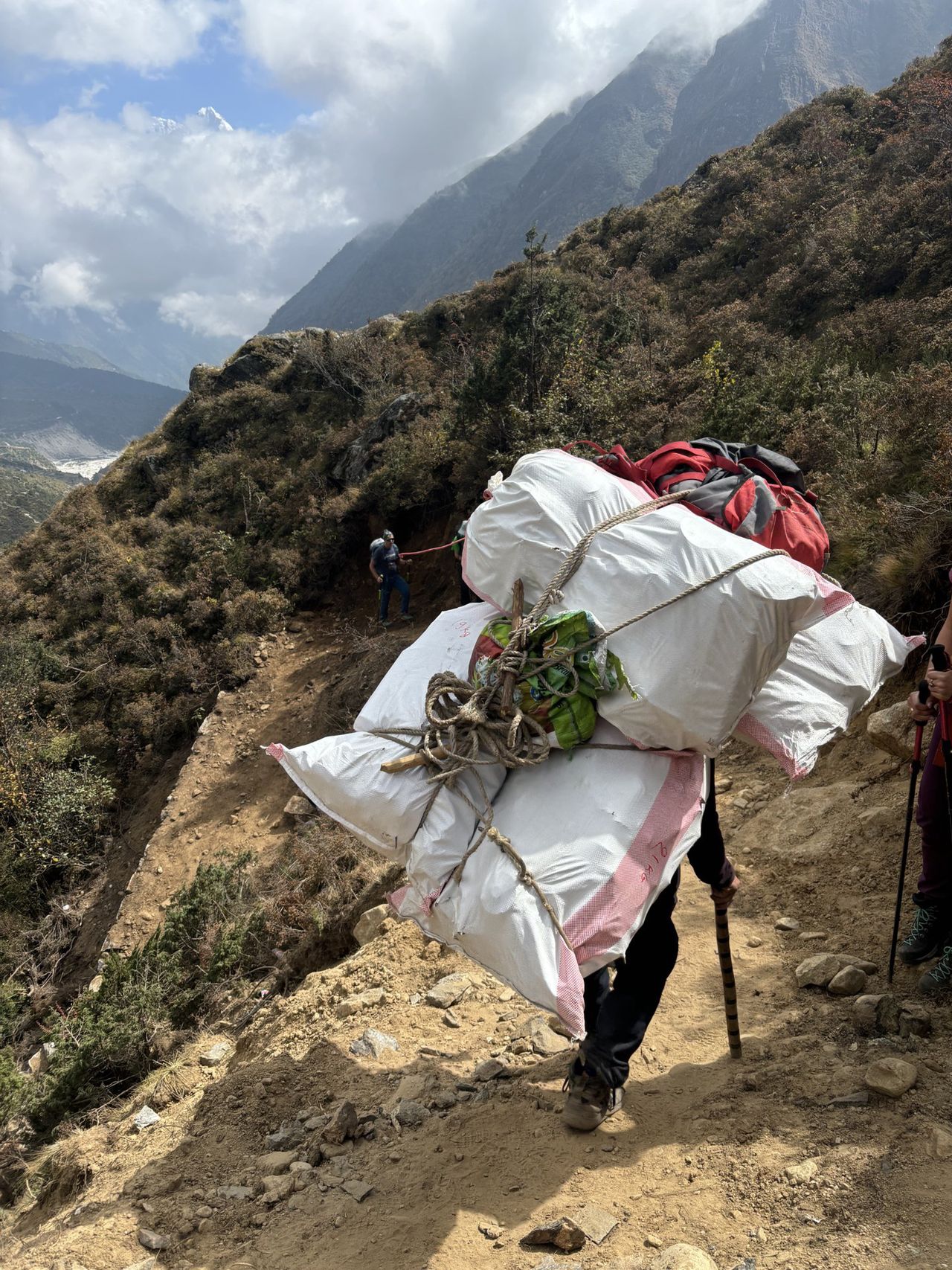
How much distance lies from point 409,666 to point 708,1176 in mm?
1890

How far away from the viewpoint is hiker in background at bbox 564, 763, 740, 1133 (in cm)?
242

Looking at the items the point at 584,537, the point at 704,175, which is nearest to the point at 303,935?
the point at 584,537

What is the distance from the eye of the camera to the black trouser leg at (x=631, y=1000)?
242cm

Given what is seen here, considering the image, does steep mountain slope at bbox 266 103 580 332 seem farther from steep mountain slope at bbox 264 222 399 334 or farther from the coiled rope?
the coiled rope

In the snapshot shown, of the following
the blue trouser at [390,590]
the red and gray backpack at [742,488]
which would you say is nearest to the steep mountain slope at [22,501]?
the blue trouser at [390,590]

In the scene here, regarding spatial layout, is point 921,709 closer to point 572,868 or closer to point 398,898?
point 572,868

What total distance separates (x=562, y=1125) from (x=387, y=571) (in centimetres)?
995

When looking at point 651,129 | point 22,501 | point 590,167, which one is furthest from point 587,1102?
point 651,129

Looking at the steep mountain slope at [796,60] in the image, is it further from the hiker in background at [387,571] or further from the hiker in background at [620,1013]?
the hiker in background at [620,1013]

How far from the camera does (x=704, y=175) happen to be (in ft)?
82.6

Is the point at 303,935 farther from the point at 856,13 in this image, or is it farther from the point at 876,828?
the point at 856,13

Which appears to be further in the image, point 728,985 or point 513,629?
point 728,985

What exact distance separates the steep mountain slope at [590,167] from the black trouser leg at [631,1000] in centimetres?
11942

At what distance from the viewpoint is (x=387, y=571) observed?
1195 centimetres
